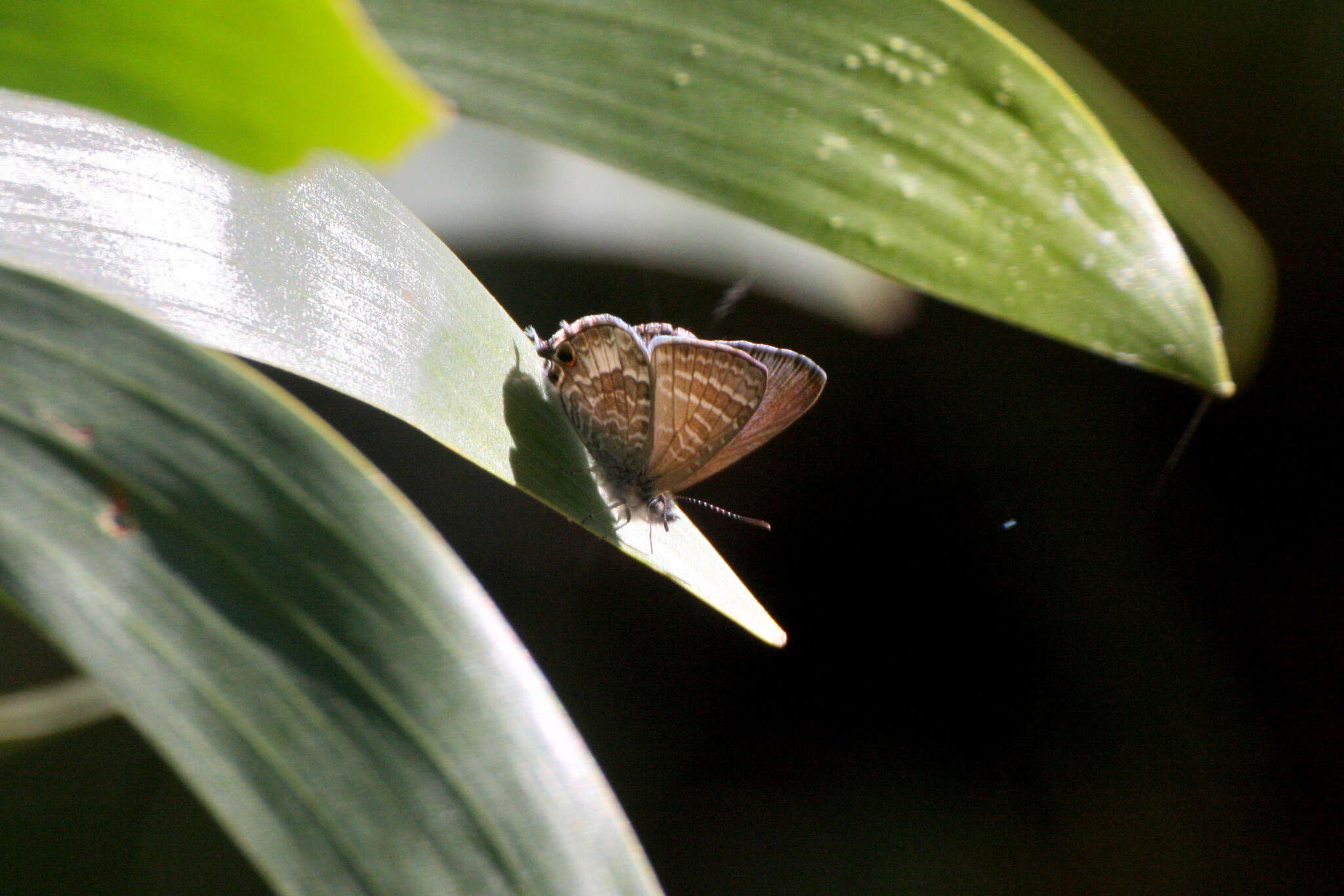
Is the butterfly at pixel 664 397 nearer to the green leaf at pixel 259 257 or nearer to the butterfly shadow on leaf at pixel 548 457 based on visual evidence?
the butterfly shadow on leaf at pixel 548 457

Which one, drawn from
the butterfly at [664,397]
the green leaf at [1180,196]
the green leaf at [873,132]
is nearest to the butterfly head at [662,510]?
the butterfly at [664,397]

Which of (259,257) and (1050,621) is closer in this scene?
(259,257)

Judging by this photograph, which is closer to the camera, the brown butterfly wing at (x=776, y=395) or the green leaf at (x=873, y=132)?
the green leaf at (x=873, y=132)

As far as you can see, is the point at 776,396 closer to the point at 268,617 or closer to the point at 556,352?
the point at 556,352

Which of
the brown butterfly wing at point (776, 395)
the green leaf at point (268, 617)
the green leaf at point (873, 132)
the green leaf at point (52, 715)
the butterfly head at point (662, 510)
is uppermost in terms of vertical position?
the green leaf at point (873, 132)

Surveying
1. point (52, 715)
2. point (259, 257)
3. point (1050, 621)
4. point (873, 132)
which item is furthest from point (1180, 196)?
point (1050, 621)

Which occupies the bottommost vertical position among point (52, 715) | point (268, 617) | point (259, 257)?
point (52, 715)

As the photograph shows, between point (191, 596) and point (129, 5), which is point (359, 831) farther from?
point (129, 5)
